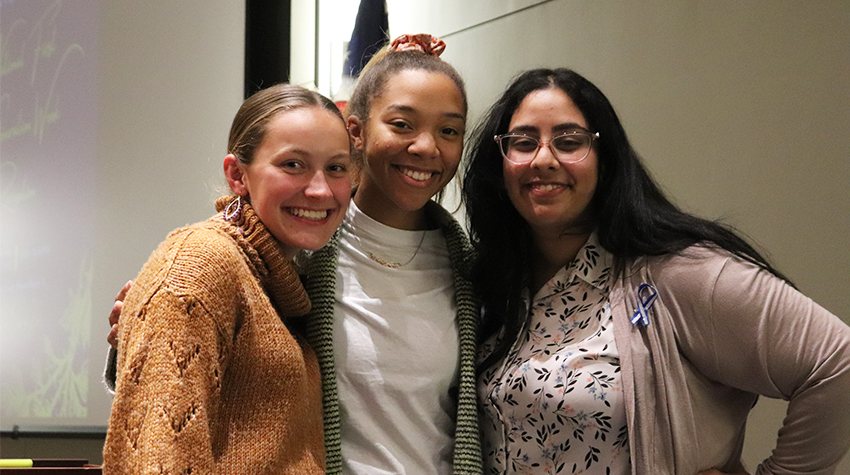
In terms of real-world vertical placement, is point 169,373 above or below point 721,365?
above

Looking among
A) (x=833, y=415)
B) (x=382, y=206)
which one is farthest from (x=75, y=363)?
(x=833, y=415)

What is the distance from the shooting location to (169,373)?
113 cm

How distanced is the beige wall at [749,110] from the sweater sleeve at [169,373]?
1743mm

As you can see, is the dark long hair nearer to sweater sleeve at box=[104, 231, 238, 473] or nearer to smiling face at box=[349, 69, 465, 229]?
smiling face at box=[349, 69, 465, 229]

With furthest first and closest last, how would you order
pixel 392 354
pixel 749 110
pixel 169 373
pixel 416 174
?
pixel 749 110 → pixel 416 174 → pixel 392 354 → pixel 169 373

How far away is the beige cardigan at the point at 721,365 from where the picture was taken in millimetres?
1507

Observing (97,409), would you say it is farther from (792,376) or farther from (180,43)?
(792,376)

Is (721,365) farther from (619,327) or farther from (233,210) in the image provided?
(233,210)

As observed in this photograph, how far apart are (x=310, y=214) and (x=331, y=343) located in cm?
30

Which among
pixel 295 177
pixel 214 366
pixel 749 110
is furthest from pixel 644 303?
pixel 749 110

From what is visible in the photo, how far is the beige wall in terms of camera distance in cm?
224

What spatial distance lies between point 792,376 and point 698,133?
44.8 inches

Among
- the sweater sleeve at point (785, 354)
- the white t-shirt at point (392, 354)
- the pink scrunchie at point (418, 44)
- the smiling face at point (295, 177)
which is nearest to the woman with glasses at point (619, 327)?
the sweater sleeve at point (785, 354)

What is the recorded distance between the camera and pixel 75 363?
121 inches
